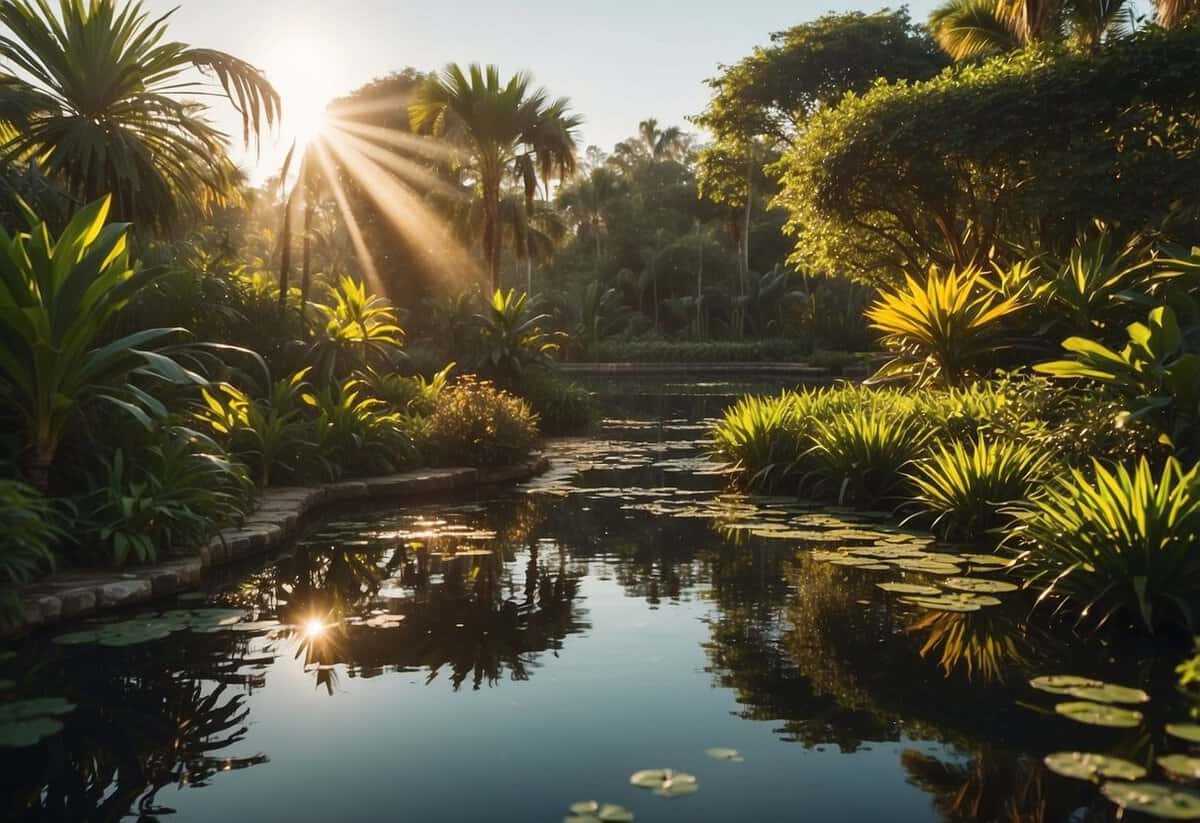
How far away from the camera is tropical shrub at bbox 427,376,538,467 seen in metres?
11.6

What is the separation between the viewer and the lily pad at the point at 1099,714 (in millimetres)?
3842

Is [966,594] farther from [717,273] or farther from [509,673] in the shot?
[717,273]

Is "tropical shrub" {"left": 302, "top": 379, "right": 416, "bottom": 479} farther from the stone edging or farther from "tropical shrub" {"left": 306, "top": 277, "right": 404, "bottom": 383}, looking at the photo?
"tropical shrub" {"left": 306, "top": 277, "right": 404, "bottom": 383}

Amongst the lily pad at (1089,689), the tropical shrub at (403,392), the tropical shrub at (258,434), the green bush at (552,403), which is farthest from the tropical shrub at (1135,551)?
the green bush at (552,403)

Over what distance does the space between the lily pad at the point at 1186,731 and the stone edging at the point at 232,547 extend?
5.10 m

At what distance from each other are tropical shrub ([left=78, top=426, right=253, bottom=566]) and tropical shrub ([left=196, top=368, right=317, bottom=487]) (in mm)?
1922

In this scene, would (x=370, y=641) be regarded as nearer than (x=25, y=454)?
→ Yes

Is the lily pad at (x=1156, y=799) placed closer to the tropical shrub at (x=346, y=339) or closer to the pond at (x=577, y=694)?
the pond at (x=577, y=694)

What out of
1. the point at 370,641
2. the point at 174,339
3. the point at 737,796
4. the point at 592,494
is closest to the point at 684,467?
the point at 592,494

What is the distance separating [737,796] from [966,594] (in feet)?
9.84

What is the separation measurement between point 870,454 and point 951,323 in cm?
275

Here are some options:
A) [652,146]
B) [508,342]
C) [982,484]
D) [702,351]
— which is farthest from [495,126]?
[652,146]

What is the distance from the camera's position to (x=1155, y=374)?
699cm

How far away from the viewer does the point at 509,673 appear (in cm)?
473
